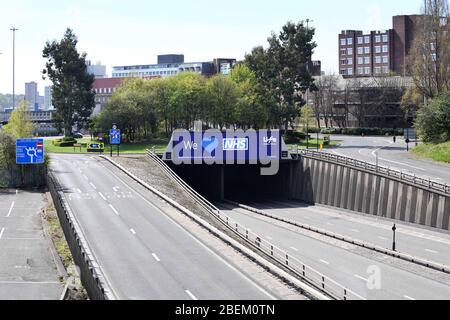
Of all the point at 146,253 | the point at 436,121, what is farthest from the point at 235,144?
the point at 146,253

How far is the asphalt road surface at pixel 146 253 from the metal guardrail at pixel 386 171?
78.2ft

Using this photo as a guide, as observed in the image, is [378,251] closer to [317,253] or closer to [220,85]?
[317,253]

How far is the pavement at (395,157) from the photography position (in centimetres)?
7638

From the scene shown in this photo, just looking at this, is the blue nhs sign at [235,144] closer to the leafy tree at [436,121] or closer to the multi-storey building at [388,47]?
the leafy tree at [436,121]

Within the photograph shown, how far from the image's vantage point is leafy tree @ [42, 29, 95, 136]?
131 meters

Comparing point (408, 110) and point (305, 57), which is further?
point (408, 110)

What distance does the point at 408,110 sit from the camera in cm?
14725

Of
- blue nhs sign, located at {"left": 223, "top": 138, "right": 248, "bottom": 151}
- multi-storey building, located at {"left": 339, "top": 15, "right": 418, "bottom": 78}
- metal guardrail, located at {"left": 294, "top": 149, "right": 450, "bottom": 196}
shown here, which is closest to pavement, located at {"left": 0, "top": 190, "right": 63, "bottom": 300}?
blue nhs sign, located at {"left": 223, "top": 138, "right": 248, "bottom": 151}

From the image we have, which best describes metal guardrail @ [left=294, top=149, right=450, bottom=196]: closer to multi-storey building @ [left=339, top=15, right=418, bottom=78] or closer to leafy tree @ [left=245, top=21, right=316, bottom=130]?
leafy tree @ [left=245, top=21, right=316, bottom=130]

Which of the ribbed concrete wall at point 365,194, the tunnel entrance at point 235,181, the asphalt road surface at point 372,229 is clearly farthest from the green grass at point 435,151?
the tunnel entrance at point 235,181

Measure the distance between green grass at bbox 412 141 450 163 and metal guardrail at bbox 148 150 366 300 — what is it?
3133 cm

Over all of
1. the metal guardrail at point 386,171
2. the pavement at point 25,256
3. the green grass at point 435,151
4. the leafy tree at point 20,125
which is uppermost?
the leafy tree at point 20,125
